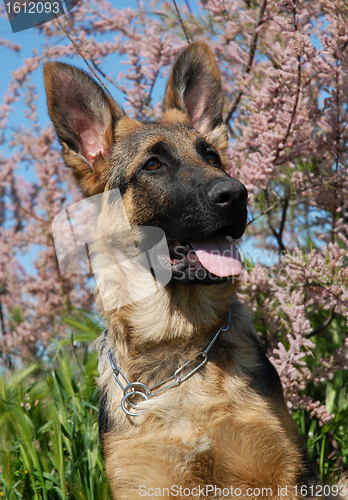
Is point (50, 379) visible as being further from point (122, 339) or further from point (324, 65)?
point (324, 65)

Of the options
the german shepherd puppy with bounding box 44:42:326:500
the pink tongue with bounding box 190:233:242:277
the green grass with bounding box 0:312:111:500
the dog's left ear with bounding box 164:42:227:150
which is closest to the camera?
the german shepherd puppy with bounding box 44:42:326:500

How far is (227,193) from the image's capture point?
2.41 m

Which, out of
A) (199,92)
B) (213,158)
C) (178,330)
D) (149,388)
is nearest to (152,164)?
(213,158)

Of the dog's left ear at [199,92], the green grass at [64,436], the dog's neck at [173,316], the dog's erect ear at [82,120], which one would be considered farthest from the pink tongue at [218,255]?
the green grass at [64,436]

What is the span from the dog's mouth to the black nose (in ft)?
0.66

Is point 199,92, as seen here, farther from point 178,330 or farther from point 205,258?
point 178,330

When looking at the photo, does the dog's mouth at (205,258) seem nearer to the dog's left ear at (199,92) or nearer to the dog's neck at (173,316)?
the dog's neck at (173,316)

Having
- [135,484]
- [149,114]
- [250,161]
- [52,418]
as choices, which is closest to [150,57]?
[149,114]

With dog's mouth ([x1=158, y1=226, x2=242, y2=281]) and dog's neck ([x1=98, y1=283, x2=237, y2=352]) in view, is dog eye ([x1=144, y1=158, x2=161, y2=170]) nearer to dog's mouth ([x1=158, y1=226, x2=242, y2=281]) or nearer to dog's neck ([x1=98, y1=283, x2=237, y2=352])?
dog's mouth ([x1=158, y1=226, x2=242, y2=281])

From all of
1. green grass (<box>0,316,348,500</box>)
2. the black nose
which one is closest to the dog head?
the black nose

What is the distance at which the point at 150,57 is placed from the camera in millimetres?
4730

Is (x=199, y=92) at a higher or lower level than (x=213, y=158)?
→ higher

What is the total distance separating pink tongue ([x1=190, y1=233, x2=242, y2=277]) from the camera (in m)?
2.54

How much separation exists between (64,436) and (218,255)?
6.85 ft
